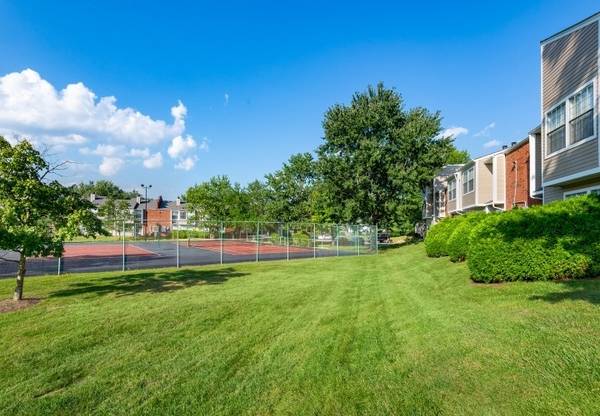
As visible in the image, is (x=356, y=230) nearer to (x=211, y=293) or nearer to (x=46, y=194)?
(x=211, y=293)

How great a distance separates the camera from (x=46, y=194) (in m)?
8.59

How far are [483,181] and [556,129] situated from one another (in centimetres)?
1017

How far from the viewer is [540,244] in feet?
26.6

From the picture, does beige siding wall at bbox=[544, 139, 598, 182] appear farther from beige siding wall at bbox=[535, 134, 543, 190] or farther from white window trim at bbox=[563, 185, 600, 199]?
beige siding wall at bbox=[535, 134, 543, 190]

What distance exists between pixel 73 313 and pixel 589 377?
27.2ft

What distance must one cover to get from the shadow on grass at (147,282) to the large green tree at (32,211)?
71.1 inches

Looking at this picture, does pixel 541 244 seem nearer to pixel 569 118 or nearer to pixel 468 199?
pixel 569 118

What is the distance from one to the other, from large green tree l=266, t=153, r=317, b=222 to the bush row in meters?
34.4

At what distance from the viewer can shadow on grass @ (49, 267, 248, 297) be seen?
10.2 m

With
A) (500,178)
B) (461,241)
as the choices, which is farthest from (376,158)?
(461,241)

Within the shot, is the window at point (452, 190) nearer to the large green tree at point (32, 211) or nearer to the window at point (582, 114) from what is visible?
the window at point (582, 114)

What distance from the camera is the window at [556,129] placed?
11.6 m

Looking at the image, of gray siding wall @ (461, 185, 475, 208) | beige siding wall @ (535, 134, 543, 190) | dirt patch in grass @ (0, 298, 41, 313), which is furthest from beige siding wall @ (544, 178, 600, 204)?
dirt patch in grass @ (0, 298, 41, 313)

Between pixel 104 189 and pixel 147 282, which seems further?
pixel 104 189
